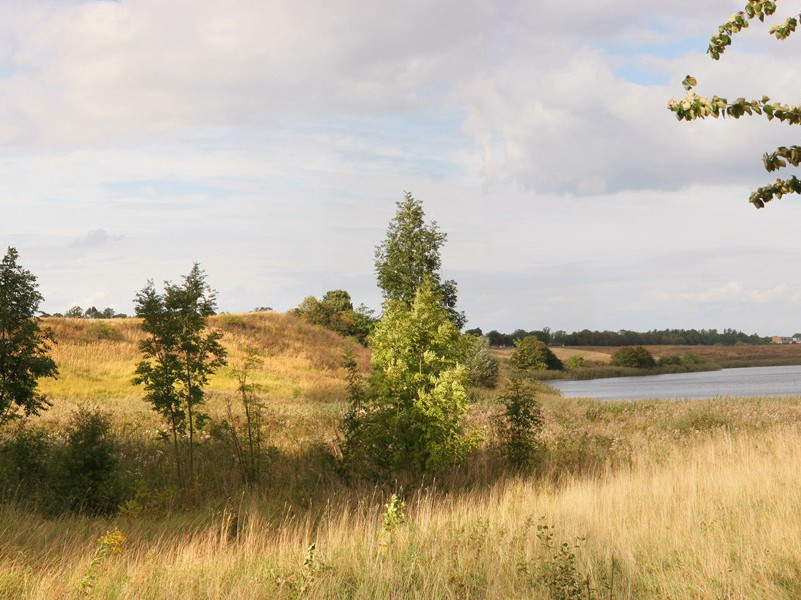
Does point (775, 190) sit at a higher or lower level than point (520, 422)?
higher

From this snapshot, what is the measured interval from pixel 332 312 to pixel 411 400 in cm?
6250

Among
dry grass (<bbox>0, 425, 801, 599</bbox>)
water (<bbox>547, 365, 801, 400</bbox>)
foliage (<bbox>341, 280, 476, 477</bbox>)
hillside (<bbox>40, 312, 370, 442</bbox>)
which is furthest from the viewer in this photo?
water (<bbox>547, 365, 801, 400</bbox>)

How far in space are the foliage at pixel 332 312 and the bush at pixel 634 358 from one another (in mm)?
36347

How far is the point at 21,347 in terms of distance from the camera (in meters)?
14.4

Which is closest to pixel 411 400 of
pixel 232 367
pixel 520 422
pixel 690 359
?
pixel 520 422

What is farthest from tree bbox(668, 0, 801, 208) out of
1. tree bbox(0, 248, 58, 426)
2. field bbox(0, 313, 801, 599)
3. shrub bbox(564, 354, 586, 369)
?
shrub bbox(564, 354, 586, 369)

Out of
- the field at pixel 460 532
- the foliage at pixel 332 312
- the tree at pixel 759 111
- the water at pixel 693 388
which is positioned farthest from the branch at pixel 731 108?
A: the foliage at pixel 332 312

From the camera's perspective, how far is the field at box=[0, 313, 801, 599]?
6.04 metres

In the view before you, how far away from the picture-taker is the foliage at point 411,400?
12.9 meters

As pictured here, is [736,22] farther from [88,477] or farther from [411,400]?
[88,477]

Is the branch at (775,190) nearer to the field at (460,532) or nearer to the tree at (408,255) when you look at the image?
the field at (460,532)

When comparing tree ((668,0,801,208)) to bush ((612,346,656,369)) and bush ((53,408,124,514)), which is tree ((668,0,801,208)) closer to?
bush ((53,408,124,514))

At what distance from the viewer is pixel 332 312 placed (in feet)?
246

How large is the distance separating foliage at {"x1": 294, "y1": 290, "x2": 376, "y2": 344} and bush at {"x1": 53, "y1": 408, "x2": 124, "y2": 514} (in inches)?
2100
